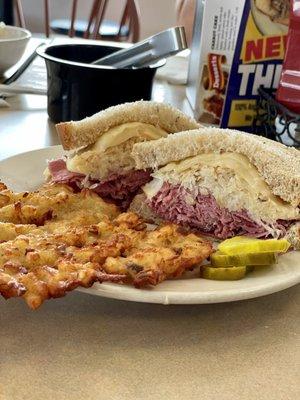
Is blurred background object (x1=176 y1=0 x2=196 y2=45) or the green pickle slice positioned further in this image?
blurred background object (x1=176 y1=0 x2=196 y2=45)

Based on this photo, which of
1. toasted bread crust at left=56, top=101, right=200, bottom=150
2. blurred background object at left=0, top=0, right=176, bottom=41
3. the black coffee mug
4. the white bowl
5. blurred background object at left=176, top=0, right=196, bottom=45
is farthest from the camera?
blurred background object at left=0, top=0, right=176, bottom=41

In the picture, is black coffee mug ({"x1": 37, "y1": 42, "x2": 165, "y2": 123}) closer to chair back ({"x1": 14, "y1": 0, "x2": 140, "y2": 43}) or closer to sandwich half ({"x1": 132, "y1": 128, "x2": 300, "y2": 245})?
sandwich half ({"x1": 132, "y1": 128, "x2": 300, "y2": 245})

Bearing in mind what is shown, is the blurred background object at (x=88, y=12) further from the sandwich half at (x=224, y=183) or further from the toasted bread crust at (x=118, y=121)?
the sandwich half at (x=224, y=183)

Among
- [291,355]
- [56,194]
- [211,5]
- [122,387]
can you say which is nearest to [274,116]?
[211,5]

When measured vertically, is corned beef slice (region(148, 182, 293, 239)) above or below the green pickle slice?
below

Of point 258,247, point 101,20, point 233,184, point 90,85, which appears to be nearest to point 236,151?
point 233,184

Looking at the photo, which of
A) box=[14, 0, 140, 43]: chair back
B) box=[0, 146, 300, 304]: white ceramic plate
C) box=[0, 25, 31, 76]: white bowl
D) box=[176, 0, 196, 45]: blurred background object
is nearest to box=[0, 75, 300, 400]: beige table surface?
box=[0, 146, 300, 304]: white ceramic plate
